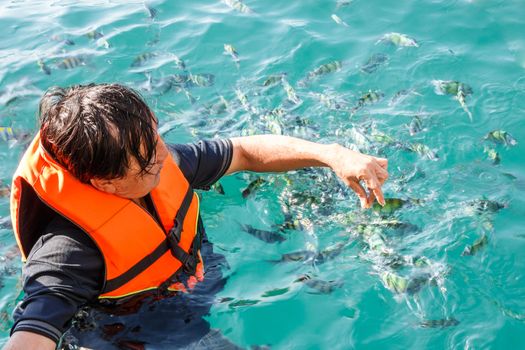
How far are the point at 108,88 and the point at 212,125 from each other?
3280 mm

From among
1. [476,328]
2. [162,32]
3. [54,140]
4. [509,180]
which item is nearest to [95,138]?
[54,140]

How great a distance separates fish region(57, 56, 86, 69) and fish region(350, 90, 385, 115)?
3568 millimetres

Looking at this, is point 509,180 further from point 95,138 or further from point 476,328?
point 95,138

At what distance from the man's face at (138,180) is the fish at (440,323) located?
2076 millimetres

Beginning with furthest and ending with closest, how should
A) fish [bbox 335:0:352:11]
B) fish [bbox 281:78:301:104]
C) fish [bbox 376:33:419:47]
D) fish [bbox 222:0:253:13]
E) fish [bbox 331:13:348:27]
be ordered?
fish [bbox 222:0:253:13]
fish [bbox 335:0:352:11]
fish [bbox 331:13:348:27]
fish [bbox 376:33:419:47]
fish [bbox 281:78:301:104]

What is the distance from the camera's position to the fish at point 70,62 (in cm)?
748

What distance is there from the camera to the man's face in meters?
3.08

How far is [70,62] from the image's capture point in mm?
7508

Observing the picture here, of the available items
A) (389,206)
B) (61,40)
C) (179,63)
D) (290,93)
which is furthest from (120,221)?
(61,40)

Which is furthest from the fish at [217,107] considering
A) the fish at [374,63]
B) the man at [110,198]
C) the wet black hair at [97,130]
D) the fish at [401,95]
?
the wet black hair at [97,130]

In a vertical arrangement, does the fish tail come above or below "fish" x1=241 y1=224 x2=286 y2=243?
above

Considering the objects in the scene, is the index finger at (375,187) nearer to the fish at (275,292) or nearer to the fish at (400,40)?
the fish at (275,292)

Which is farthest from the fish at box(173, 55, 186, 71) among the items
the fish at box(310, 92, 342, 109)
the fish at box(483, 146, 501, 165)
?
the fish at box(483, 146, 501, 165)

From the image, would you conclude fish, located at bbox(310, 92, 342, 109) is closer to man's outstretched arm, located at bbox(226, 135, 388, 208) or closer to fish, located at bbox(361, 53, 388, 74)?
fish, located at bbox(361, 53, 388, 74)
